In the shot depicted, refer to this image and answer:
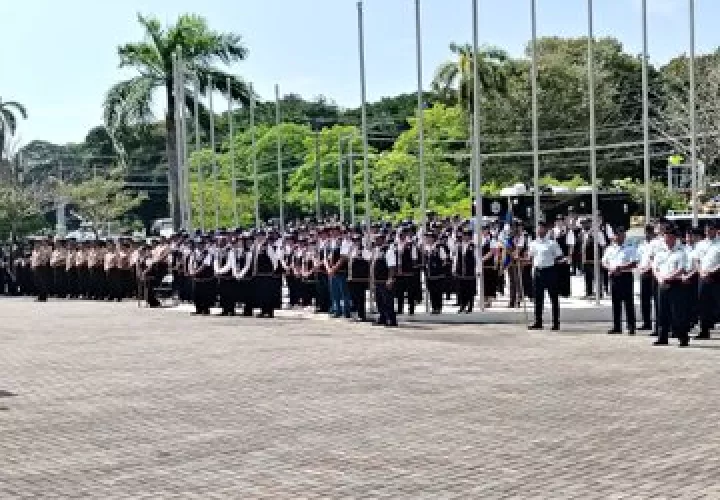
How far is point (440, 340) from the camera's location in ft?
66.5

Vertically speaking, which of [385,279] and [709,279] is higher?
[385,279]

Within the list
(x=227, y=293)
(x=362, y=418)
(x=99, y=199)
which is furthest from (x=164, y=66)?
(x=99, y=199)

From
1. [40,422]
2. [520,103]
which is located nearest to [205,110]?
[520,103]

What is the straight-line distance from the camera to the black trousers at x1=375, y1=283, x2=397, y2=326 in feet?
75.5

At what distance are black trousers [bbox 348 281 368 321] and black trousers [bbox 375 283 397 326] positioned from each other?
3.65ft

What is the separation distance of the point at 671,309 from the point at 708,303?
100 centimetres

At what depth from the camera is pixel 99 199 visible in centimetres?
7756

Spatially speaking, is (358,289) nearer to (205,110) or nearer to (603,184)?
(205,110)

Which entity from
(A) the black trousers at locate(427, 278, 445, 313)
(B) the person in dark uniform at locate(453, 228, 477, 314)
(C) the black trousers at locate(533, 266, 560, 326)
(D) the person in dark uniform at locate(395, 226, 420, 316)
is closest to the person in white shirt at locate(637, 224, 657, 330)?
(C) the black trousers at locate(533, 266, 560, 326)

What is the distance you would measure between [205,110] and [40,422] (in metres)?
32.1

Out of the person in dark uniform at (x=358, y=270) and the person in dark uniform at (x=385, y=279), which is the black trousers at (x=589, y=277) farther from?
the person in dark uniform at (x=385, y=279)

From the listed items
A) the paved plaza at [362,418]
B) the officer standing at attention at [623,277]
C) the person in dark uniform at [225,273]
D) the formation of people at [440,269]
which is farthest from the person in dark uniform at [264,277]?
the officer standing at attention at [623,277]

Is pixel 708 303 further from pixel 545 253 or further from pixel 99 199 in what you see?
pixel 99 199

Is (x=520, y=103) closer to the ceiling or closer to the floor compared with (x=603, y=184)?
closer to the ceiling
